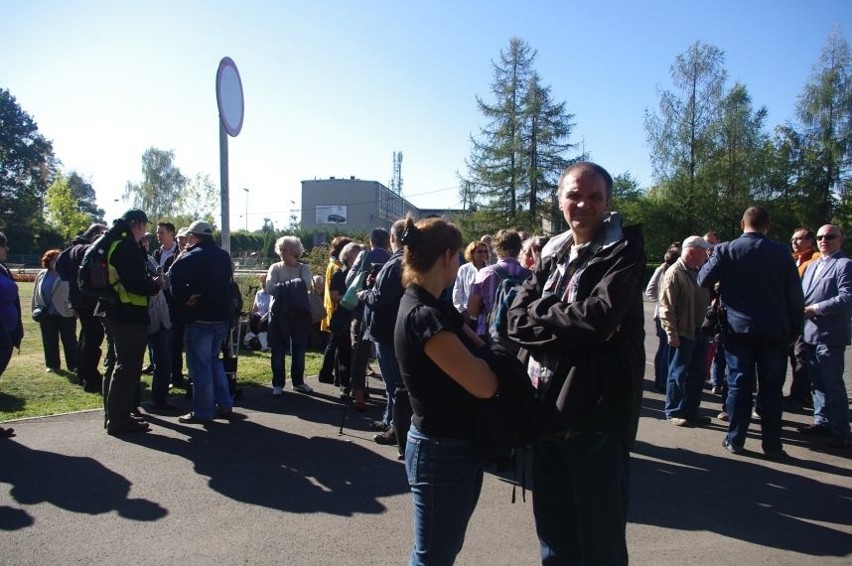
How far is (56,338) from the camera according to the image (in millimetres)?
8375

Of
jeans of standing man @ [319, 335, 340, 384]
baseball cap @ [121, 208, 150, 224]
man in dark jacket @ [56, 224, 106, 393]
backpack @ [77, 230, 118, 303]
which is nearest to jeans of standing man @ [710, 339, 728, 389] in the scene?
jeans of standing man @ [319, 335, 340, 384]

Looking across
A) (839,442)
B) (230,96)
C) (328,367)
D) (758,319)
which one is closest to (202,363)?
(328,367)

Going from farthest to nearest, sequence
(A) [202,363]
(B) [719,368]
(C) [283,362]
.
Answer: (B) [719,368]
(C) [283,362]
(A) [202,363]

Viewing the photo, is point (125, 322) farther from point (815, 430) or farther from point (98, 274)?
point (815, 430)

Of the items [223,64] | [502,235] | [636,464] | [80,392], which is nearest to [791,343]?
[636,464]

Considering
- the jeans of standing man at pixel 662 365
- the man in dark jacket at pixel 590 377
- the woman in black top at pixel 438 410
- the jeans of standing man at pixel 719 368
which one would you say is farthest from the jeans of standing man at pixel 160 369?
the jeans of standing man at pixel 719 368

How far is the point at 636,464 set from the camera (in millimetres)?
5004

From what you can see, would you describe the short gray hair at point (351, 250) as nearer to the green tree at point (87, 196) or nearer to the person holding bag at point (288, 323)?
the person holding bag at point (288, 323)

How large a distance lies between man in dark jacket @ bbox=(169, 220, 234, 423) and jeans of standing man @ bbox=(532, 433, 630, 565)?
436cm

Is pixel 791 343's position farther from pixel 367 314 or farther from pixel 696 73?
pixel 696 73

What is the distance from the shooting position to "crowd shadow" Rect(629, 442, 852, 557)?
370 cm

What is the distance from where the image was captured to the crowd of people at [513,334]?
2230 mm

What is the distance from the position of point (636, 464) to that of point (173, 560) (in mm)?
3664

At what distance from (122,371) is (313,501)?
8.68 feet
